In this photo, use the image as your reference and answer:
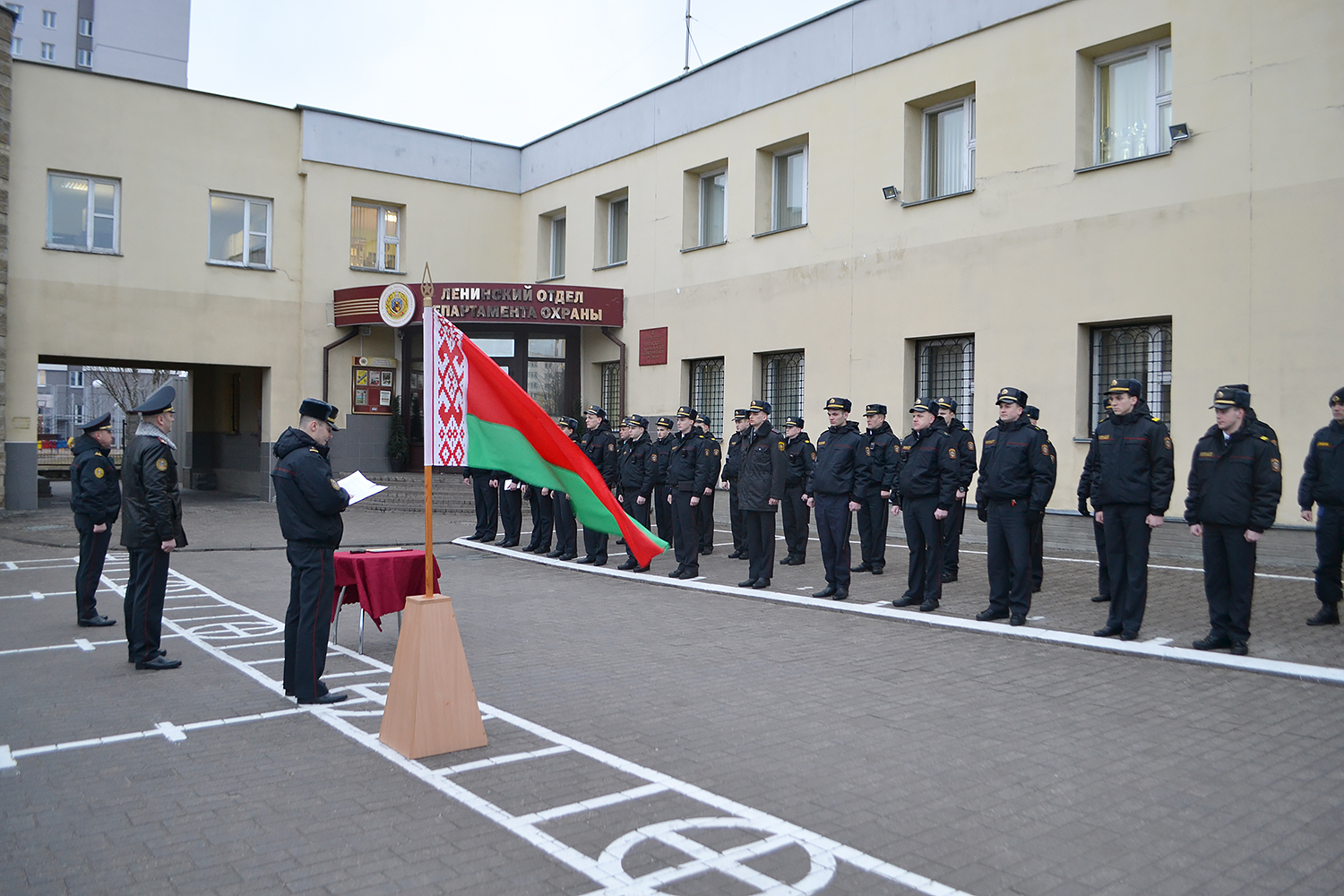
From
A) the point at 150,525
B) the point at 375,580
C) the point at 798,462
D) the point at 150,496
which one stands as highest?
the point at 798,462

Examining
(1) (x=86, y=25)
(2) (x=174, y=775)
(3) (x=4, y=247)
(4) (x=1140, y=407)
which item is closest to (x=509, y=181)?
(3) (x=4, y=247)

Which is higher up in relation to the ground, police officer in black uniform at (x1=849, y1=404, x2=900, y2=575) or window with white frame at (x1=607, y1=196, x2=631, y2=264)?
window with white frame at (x1=607, y1=196, x2=631, y2=264)

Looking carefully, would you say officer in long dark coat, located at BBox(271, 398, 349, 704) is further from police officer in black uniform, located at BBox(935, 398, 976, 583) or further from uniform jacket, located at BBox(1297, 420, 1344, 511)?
uniform jacket, located at BBox(1297, 420, 1344, 511)

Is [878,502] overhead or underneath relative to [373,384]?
underneath

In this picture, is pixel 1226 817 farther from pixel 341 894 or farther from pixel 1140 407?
pixel 1140 407

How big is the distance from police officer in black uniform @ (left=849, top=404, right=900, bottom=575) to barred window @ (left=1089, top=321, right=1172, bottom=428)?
3.59 meters

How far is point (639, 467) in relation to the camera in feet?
46.3

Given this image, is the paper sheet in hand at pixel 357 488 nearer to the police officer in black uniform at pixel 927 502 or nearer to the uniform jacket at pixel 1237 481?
the police officer in black uniform at pixel 927 502

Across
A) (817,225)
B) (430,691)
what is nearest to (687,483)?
(817,225)

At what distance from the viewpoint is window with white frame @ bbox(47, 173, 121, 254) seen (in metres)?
20.9

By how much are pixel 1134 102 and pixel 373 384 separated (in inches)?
702

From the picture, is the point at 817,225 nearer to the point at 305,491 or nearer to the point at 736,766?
the point at 305,491

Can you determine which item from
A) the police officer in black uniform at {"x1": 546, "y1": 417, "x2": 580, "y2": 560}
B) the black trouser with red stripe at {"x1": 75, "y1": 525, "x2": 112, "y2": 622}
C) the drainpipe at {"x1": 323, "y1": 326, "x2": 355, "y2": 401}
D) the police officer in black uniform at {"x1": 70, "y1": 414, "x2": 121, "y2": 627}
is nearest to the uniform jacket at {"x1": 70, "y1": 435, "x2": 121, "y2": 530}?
the police officer in black uniform at {"x1": 70, "y1": 414, "x2": 121, "y2": 627}

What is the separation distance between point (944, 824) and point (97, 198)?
23.0 meters
